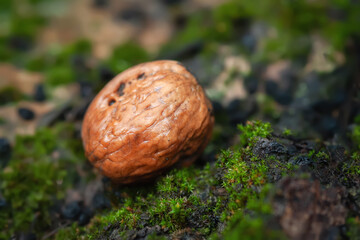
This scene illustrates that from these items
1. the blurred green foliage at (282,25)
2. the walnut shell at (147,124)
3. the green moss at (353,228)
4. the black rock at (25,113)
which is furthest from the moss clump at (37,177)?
the green moss at (353,228)

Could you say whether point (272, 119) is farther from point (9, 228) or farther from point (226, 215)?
point (9, 228)

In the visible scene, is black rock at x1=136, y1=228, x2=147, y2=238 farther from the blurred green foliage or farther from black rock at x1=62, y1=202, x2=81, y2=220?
the blurred green foliage

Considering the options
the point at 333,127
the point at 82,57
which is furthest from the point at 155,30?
the point at 333,127

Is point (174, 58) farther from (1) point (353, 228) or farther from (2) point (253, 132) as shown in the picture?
(1) point (353, 228)

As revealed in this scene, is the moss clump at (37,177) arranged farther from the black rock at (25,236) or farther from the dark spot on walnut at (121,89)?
the dark spot on walnut at (121,89)

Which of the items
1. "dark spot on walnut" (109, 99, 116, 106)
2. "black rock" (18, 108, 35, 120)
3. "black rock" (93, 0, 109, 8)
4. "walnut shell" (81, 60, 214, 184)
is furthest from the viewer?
"black rock" (93, 0, 109, 8)

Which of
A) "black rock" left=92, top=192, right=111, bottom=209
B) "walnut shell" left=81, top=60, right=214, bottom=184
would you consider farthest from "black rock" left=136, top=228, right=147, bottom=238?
"black rock" left=92, top=192, right=111, bottom=209

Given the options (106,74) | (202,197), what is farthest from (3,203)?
(202,197)
